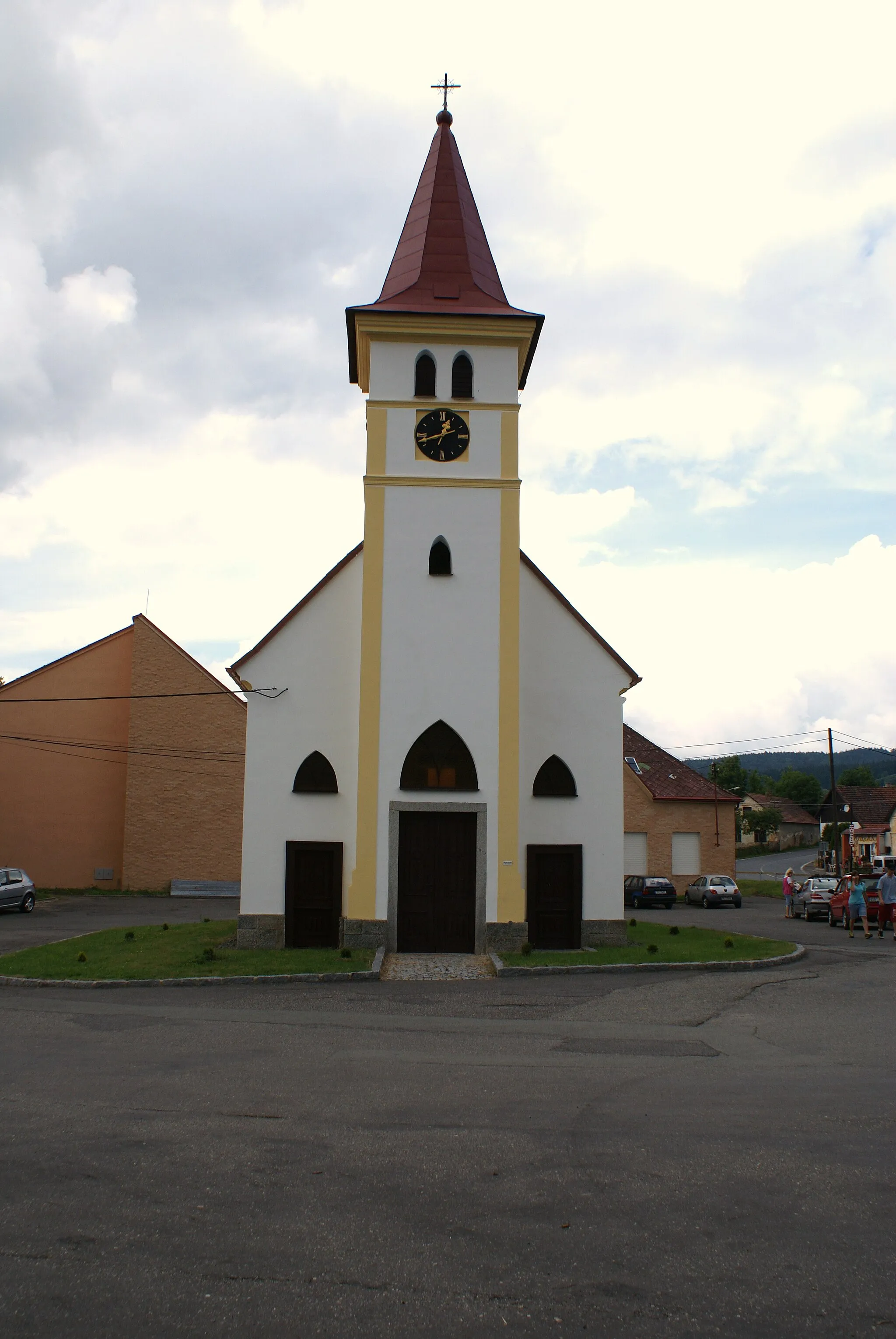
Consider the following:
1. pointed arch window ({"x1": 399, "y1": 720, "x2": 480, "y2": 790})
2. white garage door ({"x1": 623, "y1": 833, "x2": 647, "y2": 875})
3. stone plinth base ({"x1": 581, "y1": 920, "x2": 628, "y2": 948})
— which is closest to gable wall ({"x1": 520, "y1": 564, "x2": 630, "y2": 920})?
stone plinth base ({"x1": 581, "y1": 920, "x2": 628, "y2": 948})

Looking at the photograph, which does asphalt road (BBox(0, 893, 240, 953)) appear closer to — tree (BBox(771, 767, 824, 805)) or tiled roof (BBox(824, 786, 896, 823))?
tiled roof (BBox(824, 786, 896, 823))

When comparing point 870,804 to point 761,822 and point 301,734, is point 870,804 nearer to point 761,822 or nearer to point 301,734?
point 761,822

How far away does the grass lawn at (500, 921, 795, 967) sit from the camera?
16031mm

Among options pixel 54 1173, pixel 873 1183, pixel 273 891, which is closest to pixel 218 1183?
pixel 54 1173

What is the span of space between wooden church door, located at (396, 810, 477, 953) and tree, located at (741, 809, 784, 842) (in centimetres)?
9239

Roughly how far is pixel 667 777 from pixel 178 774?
20223 mm

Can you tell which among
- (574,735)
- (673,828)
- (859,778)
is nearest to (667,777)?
(673,828)

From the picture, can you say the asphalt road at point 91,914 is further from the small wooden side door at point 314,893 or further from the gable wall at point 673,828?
the gable wall at point 673,828

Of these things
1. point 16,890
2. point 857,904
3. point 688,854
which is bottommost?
point 16,890

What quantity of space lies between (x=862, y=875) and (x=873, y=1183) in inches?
1211

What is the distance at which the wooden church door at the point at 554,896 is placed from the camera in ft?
61.9

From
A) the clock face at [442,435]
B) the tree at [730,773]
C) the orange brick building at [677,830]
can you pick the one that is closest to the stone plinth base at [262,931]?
the clock face at [442,435]

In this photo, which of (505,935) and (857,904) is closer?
(505,935)

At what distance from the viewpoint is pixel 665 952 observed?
56.3 feet
